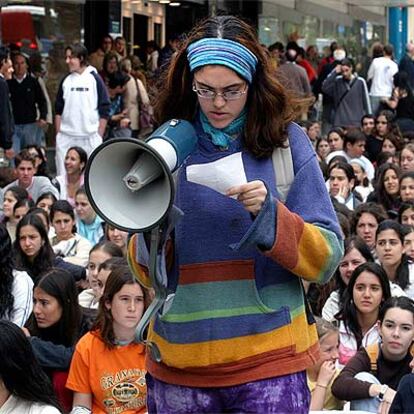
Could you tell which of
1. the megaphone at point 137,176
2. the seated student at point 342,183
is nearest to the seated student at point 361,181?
the seated student at point 342,183

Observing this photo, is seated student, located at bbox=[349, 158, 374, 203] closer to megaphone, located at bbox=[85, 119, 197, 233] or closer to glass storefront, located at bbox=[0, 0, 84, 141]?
glass storefront, located at bbox=[0, 0, 84, 141]

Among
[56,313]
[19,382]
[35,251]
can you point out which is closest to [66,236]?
[35,251]

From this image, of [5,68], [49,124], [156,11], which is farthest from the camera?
[156,11]

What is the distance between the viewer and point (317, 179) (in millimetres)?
3156

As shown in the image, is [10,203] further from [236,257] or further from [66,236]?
[236,257]

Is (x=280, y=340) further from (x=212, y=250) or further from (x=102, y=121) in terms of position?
(x=102, y=121)

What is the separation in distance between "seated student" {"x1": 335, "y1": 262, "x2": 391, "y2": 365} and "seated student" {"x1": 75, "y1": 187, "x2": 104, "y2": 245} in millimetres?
3669

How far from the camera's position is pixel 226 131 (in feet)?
10.4

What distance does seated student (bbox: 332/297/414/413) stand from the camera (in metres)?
6.08

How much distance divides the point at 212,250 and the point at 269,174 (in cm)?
25

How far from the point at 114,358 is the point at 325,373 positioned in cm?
114

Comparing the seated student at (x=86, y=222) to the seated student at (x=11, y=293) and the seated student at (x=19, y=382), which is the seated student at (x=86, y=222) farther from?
the seated student at (x=19, y=382)

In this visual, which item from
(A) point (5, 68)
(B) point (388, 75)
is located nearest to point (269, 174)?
(A) point (5, 68)

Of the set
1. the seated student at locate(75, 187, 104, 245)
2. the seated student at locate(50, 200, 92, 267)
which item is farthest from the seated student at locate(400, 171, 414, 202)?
the seated student at locate(50, 200, 92, 267)
